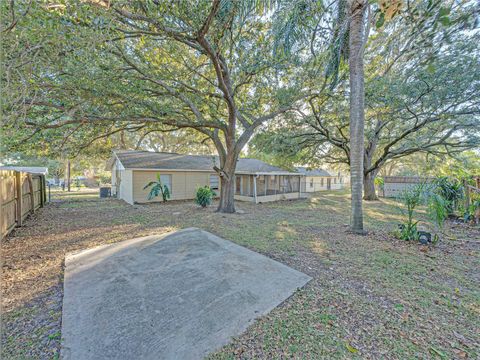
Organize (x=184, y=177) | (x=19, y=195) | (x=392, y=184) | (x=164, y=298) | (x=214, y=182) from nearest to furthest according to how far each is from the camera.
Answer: (x=164, y=298)
(x=19, y=195)
(x=184, y=177)
(x=214, y=182)
(x=392, y=184)

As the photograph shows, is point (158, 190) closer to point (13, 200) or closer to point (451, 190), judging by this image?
point (13, 200)

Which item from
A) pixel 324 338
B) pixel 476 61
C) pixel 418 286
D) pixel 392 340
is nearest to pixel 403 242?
pixel 418 286

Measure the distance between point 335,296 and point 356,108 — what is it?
5478 mm

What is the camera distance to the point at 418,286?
3.58 m

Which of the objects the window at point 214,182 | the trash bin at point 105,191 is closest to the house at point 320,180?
the window at point 214,182

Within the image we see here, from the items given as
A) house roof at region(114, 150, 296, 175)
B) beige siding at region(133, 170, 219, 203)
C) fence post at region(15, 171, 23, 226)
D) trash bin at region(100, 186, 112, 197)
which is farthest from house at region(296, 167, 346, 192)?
fence post at region(15, 171, 23, 226)

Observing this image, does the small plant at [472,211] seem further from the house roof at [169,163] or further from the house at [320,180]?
the house at [320,180]

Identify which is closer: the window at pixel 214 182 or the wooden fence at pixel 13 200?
the wooden fence at pixel 13 200

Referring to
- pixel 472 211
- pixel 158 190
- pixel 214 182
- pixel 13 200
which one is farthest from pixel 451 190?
pixel 13 200

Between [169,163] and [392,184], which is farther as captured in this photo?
[392,184]

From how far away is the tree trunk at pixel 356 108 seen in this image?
6.21 metres

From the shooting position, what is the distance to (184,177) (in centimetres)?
1543

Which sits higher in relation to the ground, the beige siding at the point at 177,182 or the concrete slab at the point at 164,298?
the beige siding at the point at 177,182

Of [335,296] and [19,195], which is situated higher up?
[19,195]
